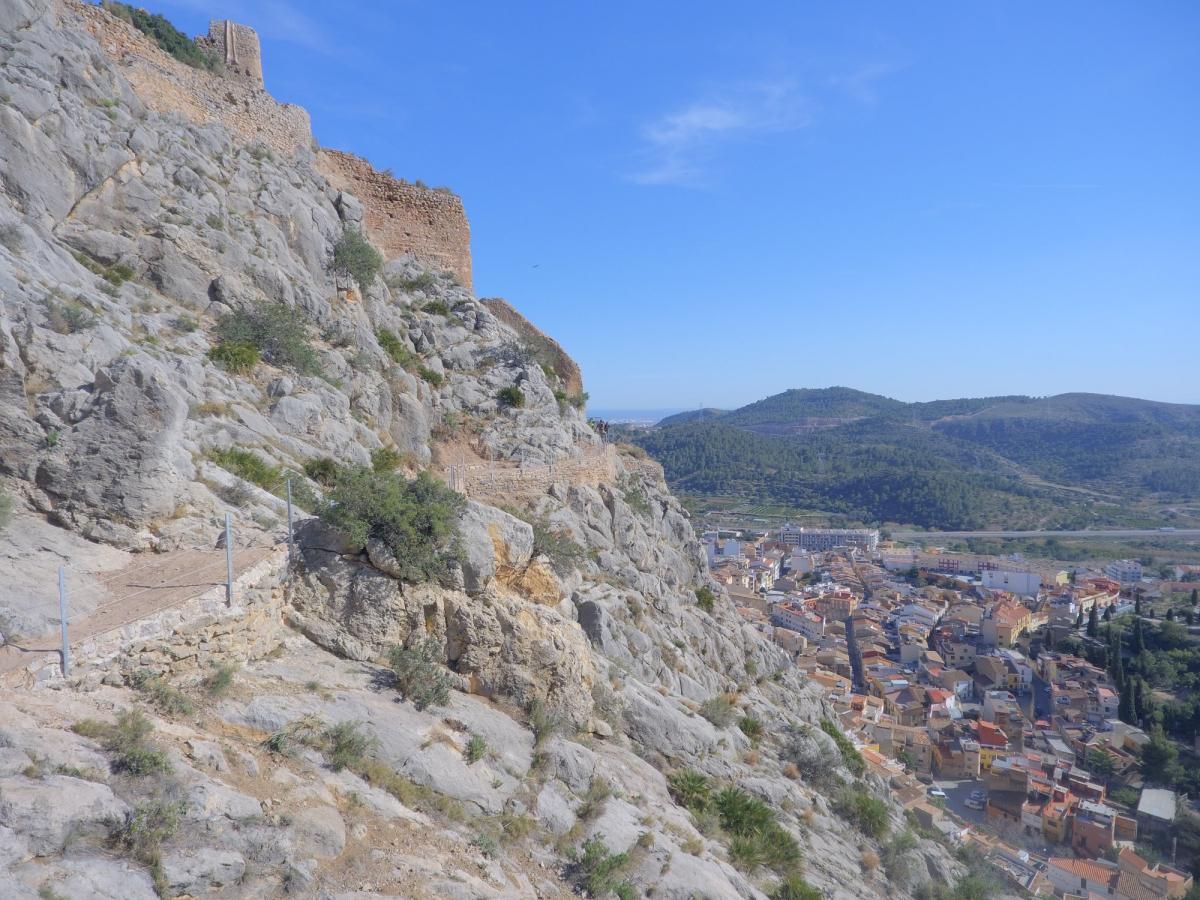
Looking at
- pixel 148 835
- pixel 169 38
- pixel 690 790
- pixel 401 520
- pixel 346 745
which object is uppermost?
→ pixel 169 38

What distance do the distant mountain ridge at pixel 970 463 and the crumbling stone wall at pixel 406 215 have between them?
97710 millimetres

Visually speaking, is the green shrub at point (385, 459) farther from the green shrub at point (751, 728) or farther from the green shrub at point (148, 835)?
the green shrub at point (148, 835)

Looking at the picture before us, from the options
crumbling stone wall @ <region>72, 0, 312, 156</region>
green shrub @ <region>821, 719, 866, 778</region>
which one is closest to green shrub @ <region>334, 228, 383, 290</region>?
crumbling stone wall @ <region>72, 0, 312, 156</region>

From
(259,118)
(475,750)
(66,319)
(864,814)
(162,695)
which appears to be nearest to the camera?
(162,695)

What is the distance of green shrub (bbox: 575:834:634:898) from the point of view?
573 cm

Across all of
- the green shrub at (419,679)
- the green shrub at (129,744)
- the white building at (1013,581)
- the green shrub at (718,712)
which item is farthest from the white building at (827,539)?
the green shrub at (129,744)

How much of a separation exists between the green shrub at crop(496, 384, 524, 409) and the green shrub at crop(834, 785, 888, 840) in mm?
11130

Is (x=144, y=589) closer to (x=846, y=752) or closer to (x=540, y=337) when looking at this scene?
(x=846, y=752)

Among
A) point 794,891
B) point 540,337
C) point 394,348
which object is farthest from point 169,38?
point 794,891

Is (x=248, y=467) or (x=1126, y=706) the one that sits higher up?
(x=248, y=467)

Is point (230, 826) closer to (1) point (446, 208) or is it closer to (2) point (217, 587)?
(2) point (217, 587)

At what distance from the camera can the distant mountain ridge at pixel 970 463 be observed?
106 metres

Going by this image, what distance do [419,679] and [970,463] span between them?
150 metres

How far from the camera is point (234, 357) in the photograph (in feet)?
39.5
